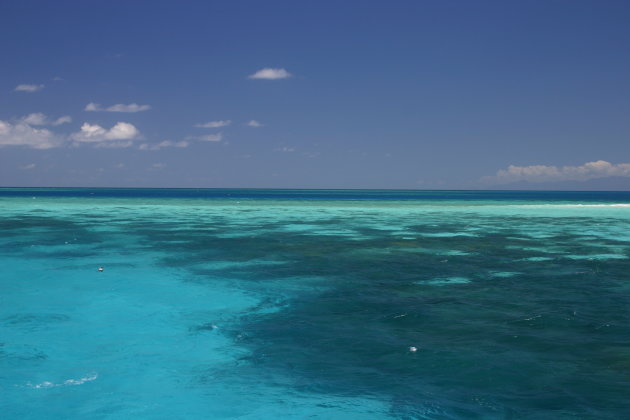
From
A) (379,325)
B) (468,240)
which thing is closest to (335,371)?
(379,325)

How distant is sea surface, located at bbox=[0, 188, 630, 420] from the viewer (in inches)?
362

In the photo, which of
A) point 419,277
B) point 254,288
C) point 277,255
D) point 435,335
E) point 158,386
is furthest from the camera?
point 277,255

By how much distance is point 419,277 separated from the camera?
1998cm

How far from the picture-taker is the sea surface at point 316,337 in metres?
9.19

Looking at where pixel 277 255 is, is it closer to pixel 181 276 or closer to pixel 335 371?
pixel 181 276

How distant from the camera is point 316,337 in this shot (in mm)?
12555

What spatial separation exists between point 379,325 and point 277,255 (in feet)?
43.6

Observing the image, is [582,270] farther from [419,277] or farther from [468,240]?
[468,240]

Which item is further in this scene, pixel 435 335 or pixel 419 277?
pixel 419 277

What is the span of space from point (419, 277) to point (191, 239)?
18.5 m

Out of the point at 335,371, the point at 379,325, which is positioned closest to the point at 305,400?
the point at 335,371

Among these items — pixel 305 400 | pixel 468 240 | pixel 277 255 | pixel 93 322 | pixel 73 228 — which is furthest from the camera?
pixel 73 228

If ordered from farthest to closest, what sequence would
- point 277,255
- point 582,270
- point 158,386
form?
point 277,255 → point 582,270 → point 158,386

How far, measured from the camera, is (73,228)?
41.5 meters
